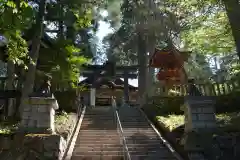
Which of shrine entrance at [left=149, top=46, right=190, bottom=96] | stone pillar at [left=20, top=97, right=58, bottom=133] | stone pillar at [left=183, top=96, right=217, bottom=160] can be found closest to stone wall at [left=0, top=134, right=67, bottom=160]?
stone pillar at [left=20, top=97, right=58, bottom=133]

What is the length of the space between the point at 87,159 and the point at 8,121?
5444 mm

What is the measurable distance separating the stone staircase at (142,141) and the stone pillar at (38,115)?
9.31 feet

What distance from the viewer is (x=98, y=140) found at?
9.65 m

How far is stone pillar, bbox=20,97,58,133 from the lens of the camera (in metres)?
8.29

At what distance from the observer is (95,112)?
14164mm

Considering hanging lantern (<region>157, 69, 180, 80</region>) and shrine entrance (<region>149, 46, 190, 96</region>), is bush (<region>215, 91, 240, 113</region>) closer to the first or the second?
shrine entrance (<region>149, 46, 190, 96</region>)

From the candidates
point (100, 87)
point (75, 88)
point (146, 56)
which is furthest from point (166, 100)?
point (100, 87)

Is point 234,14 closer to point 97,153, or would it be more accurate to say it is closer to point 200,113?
point 200,113

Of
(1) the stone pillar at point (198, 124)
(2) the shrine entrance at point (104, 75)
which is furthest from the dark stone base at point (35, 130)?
(2) the shrine entrance at point (104, 75)

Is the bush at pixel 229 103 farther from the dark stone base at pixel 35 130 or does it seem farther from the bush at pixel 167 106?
the dark stone base at pixel 35 130

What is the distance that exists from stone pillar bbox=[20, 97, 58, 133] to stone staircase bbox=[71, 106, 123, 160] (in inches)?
50.6

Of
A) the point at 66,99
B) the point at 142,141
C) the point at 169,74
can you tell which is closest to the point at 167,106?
the point at 169,74

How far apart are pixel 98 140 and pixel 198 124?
3.68 meters

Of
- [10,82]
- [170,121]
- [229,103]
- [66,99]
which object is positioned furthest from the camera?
[66,99]
